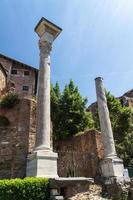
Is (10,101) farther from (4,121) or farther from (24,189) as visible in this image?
(24,189)

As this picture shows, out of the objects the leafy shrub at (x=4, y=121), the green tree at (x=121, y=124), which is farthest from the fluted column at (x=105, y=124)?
the green tree at (x=121, y=124)

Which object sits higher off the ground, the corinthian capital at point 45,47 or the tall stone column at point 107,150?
the corinthian capital at point 45,47

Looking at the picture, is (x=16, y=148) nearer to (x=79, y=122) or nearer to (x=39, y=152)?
(x=39, y=152)

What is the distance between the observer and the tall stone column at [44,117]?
29.7 ft

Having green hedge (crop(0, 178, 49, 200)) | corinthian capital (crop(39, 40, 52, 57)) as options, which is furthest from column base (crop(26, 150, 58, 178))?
corinthian capital (crop(39, 40, 52, 57))

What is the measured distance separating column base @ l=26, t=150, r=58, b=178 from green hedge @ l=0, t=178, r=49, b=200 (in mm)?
818

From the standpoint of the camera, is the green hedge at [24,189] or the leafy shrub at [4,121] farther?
the leafy shrub at [4,121]

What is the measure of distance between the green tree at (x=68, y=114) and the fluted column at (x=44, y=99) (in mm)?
8445

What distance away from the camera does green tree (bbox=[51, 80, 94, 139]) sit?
1933cm

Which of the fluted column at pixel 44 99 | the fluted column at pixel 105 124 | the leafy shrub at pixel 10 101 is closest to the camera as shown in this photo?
the fluted column at pixel 44 99

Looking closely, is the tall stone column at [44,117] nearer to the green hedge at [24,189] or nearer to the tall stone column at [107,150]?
the green hedge at [24,189]

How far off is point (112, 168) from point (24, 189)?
6.18 metres

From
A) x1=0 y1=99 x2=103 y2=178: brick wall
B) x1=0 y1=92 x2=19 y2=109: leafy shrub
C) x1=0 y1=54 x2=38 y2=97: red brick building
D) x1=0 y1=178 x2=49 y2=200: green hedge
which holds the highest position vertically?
x1=0 y1=54 x2=38 y2=97: red brick building

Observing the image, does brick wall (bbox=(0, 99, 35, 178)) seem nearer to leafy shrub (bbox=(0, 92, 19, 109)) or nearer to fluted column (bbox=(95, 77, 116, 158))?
leafy shrub (bbox=(0, 92, 19, 109))
